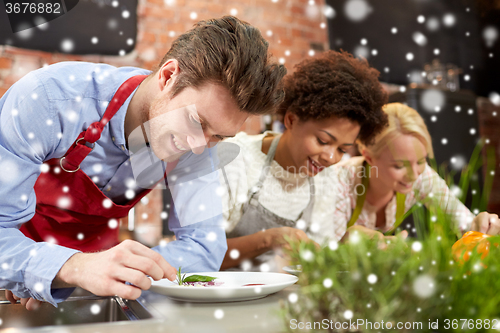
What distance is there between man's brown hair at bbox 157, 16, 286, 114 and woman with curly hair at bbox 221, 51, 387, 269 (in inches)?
18.5

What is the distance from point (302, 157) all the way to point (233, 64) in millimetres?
644

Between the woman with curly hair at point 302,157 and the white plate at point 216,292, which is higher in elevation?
the white plate at point 216,292

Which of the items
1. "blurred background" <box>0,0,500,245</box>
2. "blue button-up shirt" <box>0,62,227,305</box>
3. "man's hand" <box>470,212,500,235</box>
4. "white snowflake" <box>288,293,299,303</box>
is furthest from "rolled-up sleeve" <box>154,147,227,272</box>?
"blurred background" <box>0,0,500,245</box>

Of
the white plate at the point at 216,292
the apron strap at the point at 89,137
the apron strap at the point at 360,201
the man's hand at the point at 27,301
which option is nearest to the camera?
the white plate at the point at 216,292

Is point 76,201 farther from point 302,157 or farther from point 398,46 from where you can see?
point 398,46

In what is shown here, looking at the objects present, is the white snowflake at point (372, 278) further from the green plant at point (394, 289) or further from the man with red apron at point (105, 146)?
the man with red apron at point (105, 146)

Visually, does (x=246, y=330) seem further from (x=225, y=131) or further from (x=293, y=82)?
(x=293, y=82)

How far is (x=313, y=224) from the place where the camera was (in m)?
1.60

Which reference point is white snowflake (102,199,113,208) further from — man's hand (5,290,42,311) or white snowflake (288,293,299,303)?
white snowflake (288,293,299,303)

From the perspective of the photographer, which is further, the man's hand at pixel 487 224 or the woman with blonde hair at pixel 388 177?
the woman with blonde hair at pixel 388 177

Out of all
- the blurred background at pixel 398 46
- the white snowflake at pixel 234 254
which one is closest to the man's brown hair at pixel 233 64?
the white snowflake at pixel 234 254

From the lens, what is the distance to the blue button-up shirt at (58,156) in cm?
67

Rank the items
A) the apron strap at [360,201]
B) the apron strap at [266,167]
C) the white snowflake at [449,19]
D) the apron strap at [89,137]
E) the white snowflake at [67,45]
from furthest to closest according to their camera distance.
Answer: the white snowflake at [449,19] → the white snowflake at [67,45] → the apron strap at [360,201] → the apron strap at [266,167] → the apron strap at [89,137]

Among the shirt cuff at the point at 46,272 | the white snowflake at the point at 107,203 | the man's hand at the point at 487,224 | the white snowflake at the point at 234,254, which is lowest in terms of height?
the white snowflake at the point at 234,254
